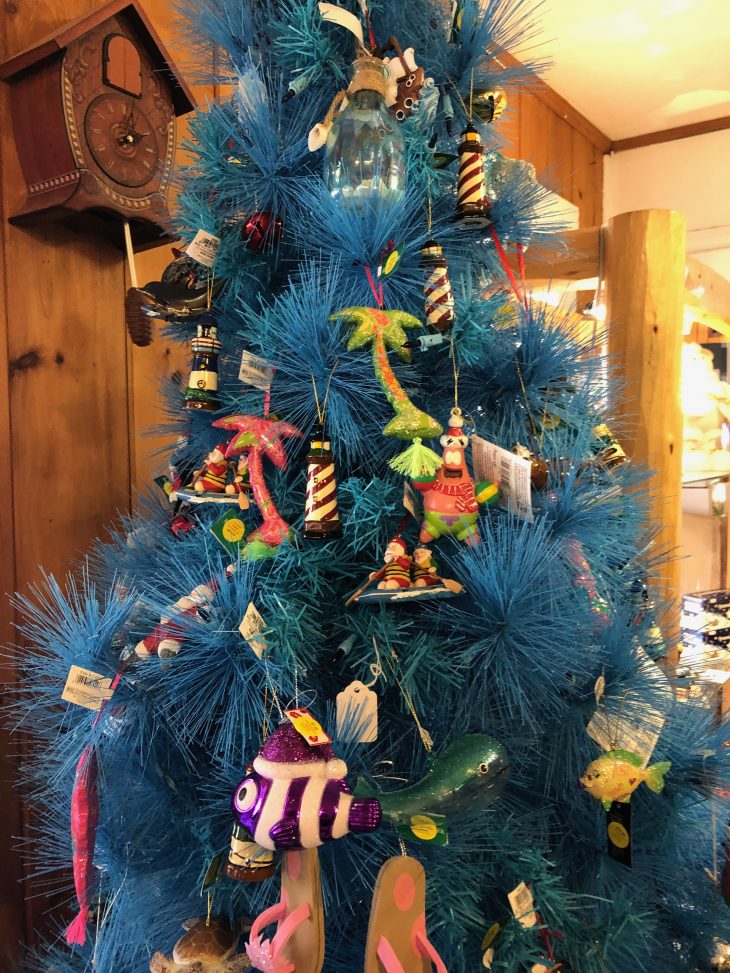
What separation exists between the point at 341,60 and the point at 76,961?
1055mm

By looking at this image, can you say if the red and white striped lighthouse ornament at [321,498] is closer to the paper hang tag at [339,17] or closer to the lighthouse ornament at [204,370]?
the lighthouse ornament at [204,370]

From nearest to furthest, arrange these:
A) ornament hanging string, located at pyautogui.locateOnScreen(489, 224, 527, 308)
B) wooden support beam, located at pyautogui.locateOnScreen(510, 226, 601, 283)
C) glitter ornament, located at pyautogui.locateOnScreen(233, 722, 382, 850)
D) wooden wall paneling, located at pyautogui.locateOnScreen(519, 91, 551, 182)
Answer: glitter ornament, located at pyautogui.locateOnScreen(233, 722, 382, 850)
ornament hanging string, located at pyautogui.locateOnScreen(489, 224, 527, 308)
wooden support beam, located at pyautogui.locateOnScreen(510, 226, 601, 283)
wooden wall paneling, located at pyautogui.locateOnScreen(519, 91, 551, 182)

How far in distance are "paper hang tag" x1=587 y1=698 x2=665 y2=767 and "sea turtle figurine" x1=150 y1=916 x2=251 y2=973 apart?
1.28ft

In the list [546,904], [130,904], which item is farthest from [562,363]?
[130,904]

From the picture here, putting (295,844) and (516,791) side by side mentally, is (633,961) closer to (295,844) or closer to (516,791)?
(516,791)

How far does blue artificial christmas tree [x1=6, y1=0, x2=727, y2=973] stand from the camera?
61cm

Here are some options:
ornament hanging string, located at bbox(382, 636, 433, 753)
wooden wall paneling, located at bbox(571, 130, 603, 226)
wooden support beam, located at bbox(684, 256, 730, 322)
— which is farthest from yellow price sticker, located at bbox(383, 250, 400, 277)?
wooden wall paneling, located at bbox(571, 130, 603, 226)

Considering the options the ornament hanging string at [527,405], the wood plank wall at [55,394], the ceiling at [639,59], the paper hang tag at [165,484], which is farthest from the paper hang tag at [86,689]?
the ceiling at [639,59]

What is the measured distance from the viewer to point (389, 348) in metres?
0.70

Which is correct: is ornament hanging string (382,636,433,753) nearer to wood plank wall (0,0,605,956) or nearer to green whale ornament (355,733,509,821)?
green whale ornament (355,733,509,821)

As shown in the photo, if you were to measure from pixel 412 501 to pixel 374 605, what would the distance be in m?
0.11

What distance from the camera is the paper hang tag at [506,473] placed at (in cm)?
69

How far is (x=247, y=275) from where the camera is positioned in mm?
819

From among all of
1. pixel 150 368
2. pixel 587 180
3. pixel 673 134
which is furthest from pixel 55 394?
pixel 673 134
